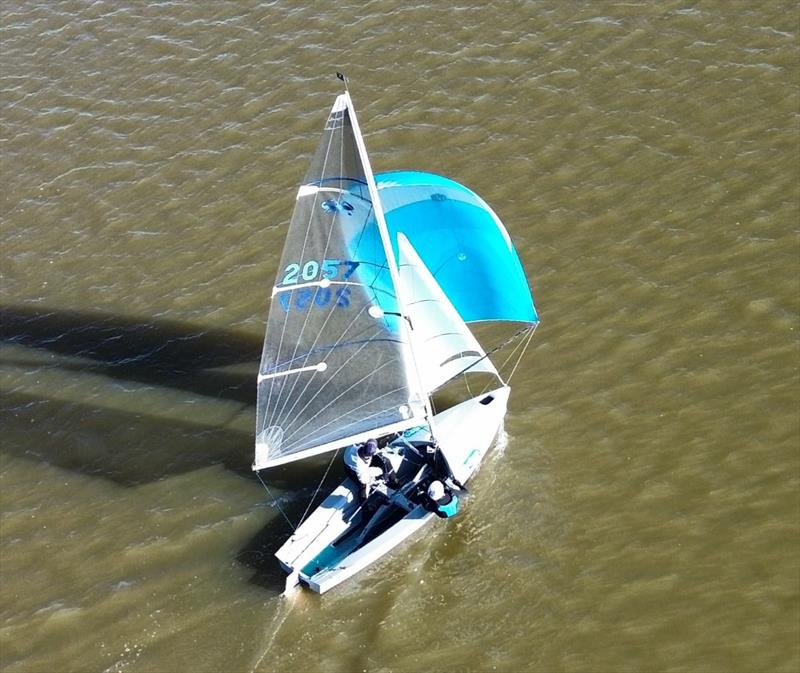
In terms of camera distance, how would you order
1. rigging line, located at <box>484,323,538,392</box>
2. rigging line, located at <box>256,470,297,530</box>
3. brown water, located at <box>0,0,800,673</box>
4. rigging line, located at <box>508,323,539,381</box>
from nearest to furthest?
brown water, located at <box>0,0,800,673</box> → rigging line, located at <box>256,470,297,530</box> → rigging line, located at <box>508,323,539,381</box> → rigging line, located at <box>484,323,538,392</box>

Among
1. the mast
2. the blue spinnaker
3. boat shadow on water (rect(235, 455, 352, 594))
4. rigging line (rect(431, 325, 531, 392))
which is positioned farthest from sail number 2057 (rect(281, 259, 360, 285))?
boat shadow on water (rect(235, 455, 352, 594))

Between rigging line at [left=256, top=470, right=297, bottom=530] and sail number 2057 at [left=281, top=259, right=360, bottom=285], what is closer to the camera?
sail number 2057 at [left=281, top=259, right=360, bottom=285]

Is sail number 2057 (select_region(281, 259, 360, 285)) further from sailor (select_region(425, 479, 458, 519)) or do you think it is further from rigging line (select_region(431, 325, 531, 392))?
sailor (select_region(425, 479, 458, 519))

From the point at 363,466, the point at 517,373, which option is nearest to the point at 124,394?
the point at 363,466

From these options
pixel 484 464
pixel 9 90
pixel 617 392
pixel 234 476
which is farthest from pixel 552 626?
pixel 9 90

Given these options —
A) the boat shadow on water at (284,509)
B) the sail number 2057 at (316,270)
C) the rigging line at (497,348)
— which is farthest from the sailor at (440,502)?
the sail number 2057 at (316,270)

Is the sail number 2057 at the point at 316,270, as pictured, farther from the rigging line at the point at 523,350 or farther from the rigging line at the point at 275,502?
the rigging line at the point at 523,350
